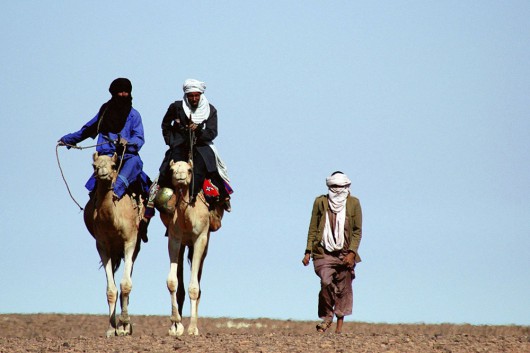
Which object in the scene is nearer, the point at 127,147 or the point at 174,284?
the point at 174,284

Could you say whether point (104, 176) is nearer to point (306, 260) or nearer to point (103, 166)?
point (103, 166)

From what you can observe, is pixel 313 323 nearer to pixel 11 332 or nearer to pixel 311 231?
pixel 11 332

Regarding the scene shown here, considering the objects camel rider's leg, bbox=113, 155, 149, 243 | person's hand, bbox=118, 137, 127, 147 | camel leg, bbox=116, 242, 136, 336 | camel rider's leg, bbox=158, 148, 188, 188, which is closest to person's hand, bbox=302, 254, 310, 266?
camel rider's leg, bbox=158, 148, 188, 188

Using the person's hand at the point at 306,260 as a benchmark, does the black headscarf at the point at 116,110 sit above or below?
above

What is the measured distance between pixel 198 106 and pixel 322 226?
8.39ft

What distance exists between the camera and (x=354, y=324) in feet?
103

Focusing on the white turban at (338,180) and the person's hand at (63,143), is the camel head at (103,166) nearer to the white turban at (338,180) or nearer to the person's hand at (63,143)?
the person's hand at (63,143)

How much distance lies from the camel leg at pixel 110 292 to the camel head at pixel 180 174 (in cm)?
172

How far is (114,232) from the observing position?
2002 centimetres

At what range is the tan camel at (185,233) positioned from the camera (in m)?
19.4

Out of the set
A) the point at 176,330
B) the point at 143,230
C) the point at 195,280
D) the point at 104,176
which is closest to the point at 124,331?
the point at 176,330

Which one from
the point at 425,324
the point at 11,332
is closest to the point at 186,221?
the point at 11,332

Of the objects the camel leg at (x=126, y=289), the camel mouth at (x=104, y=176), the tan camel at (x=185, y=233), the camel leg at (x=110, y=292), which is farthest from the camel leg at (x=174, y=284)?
the camel mouth at (x=104, y=176)

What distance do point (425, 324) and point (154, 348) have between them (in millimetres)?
13983
